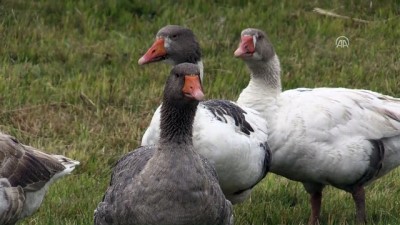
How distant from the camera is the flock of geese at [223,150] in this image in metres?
6.96

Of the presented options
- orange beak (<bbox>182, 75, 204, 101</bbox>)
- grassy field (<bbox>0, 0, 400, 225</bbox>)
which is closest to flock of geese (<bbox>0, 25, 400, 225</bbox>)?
orange beak (<bbox>182, 75, 204, 101</bbox>)

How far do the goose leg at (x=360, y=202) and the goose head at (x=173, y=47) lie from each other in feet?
5.75

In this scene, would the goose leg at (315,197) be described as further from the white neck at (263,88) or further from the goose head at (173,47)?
the goose head at (173,47)

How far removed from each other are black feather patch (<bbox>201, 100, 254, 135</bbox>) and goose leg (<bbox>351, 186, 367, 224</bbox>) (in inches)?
46.6

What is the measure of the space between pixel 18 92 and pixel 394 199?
4473 millimetres

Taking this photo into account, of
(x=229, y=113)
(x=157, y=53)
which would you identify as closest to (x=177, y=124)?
(x=229, y=113)

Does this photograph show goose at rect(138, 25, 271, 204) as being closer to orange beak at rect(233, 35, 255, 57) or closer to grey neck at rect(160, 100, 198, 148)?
orange beak at rect(233, 35, 255, 57)

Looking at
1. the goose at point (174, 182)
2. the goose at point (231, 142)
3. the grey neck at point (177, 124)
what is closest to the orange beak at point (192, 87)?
the goose at point (174, 182)

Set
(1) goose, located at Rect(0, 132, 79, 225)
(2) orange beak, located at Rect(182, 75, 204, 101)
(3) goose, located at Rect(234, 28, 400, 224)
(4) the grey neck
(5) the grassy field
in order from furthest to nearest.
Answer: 1. (5) the grassy field
2. (3) goose, located at Rect(234, 28, 400, 224)
3. (1) goose, located at Rect(0, 132, 79, 225)
4. (4) the grey neck
5. (2) orange beak, located at Rect(182, 75, 204, 101)

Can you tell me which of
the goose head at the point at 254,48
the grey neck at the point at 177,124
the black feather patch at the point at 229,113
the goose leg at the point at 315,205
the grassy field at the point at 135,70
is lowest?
the grassy field at the point at 135,70

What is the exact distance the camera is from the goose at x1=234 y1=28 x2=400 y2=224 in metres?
8.75

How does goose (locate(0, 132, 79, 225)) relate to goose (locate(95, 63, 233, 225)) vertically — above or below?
below

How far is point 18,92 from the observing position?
11.8 m

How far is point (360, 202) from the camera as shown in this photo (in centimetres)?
898
